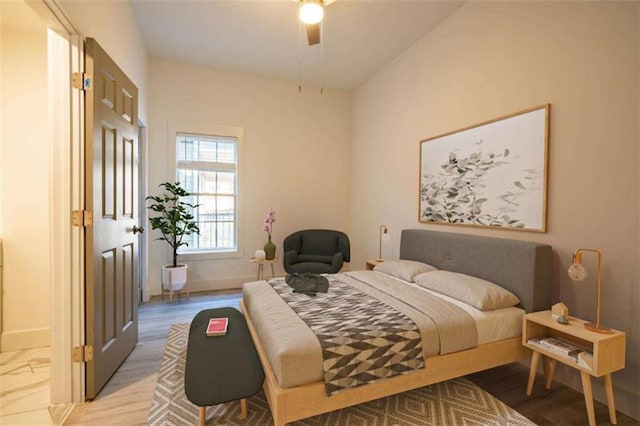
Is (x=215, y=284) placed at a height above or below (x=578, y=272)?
below

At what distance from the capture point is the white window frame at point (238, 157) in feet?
13.7

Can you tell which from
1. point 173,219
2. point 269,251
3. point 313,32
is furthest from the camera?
point 269,251

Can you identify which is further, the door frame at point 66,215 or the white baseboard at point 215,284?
the white baseboard at point 215,284

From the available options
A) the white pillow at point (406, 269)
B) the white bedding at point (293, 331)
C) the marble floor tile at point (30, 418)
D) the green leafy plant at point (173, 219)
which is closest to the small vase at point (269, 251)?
the green leafy plant at point (173, 219)

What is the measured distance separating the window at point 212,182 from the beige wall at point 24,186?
1.73m

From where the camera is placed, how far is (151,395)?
200 cm

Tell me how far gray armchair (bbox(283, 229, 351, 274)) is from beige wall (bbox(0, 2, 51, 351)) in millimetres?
2583

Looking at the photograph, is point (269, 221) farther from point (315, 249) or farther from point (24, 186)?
point (24, 186)

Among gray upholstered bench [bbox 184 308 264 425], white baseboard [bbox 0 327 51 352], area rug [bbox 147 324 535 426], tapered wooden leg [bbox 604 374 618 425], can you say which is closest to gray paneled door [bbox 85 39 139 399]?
area rug [bbox 147 324 535 426]

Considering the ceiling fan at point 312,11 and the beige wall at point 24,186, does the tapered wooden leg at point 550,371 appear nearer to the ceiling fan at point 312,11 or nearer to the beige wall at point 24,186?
the ceiling fan at point 312,11

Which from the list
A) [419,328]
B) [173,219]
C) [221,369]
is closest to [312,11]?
[419,328]

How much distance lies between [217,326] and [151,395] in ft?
2.03

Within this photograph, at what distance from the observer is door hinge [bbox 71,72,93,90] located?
1834 mm

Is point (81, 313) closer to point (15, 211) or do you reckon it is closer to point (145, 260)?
point (15, 211)
